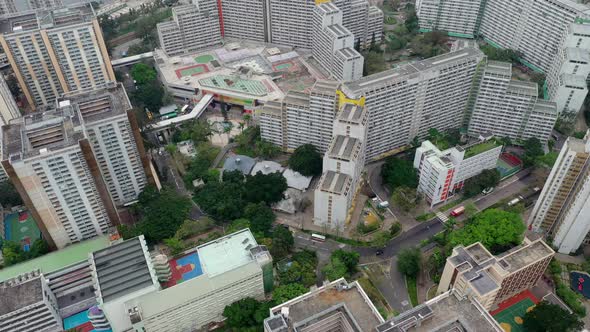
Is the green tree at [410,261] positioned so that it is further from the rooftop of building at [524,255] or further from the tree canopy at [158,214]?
the tree canopy at [158,214]

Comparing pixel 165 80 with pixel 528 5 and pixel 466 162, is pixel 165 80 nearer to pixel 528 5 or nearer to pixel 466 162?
pixel 466 162

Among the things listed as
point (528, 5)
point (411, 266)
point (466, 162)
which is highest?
point (528, 5)

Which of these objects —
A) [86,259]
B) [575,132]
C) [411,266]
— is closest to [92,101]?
[86,259]

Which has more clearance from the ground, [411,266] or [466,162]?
[466,162]

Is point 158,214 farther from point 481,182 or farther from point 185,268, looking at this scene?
point 481,182

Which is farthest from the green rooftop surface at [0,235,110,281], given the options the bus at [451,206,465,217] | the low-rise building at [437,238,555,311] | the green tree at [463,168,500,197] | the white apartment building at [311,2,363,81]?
the white apartment building at [311,2,363,81]

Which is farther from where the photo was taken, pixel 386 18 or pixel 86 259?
pixel 386 18

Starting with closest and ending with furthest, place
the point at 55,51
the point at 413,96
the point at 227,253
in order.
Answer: the point at 227,253
the point at 413,96
the point at 55,51

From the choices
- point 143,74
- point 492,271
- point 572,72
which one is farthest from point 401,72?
point 143,74
